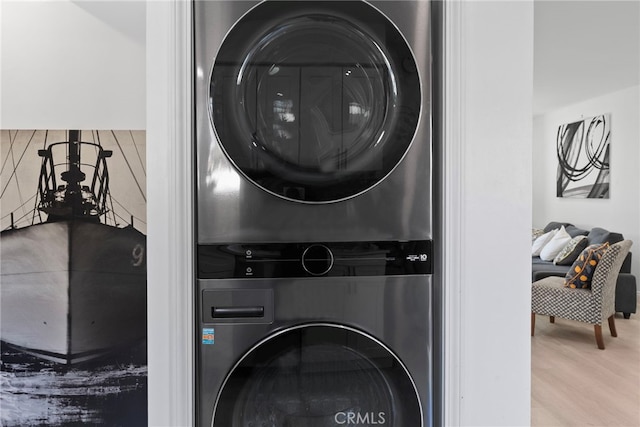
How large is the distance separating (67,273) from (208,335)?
74 centimetres

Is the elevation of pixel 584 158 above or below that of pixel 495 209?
above

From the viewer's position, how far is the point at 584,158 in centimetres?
692

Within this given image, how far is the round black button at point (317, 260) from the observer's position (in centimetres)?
102

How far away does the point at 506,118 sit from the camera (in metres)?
0.98

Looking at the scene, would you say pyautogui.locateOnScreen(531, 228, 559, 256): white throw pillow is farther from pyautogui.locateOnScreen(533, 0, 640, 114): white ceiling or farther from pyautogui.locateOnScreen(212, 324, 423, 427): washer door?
pyautogui.locateOnScreen(212, 324, 423, 427): washer door

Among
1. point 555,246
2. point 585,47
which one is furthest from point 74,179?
point 555,246

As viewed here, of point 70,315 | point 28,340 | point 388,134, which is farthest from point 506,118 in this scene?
point 28,340

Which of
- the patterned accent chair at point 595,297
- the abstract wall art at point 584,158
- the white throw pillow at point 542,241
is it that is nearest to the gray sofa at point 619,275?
the white throw pillow at point 542,241

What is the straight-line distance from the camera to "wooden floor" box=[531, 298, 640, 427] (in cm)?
282

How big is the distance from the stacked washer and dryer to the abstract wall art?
6.63 metres

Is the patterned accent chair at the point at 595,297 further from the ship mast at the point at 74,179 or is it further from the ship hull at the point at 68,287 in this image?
the ship mast at the point at 74,179

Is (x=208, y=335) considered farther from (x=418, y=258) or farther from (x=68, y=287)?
(x=68, y=287)

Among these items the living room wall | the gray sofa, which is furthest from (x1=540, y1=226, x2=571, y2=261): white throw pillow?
the living room wall

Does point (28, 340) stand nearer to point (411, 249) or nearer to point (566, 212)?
point (411, 249)
